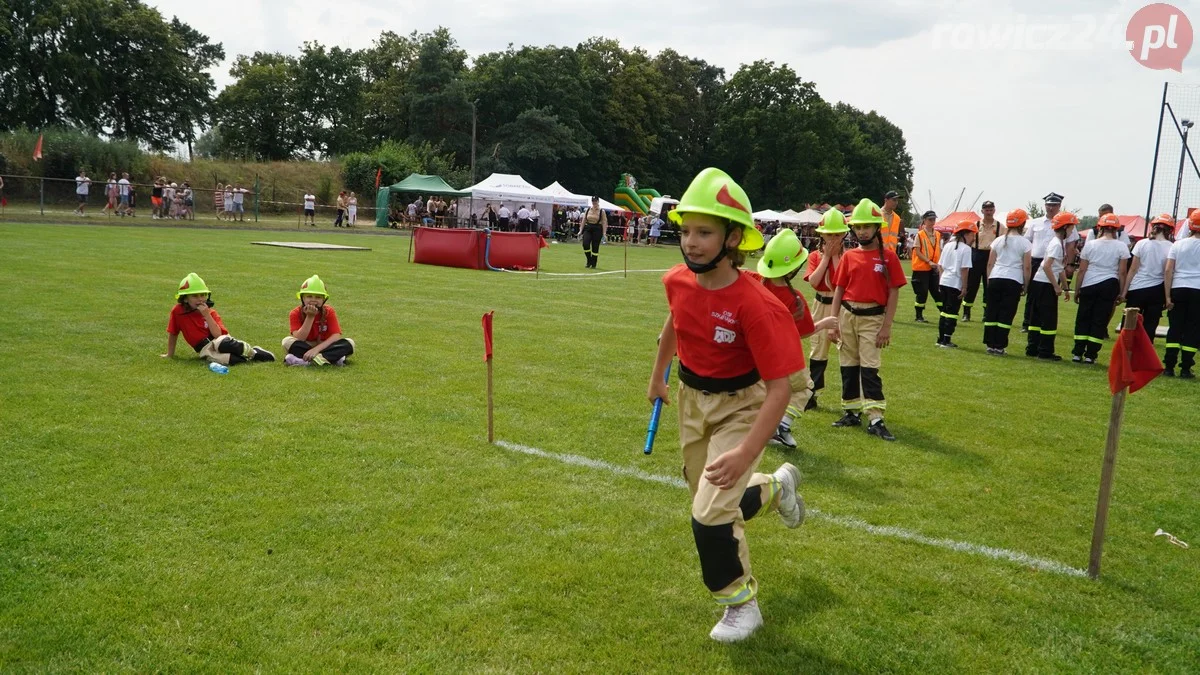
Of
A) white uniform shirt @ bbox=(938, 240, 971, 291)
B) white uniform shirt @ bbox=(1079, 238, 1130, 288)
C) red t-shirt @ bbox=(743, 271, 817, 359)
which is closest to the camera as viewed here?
red t-shirt @ bbox=(743, 271, 817, 359)

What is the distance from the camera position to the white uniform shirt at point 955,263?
15.3 metres

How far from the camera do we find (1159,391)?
11.2 metres

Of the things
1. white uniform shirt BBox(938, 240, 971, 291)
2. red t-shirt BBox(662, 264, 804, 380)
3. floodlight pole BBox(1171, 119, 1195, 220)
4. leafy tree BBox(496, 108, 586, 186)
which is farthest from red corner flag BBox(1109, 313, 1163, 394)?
leafy tree BBox(496, 108, 586, 186)

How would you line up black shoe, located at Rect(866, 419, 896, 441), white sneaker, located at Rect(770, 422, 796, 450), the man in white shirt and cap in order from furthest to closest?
the man in white shirt and cap
black shoe, located at Rect(866, 419, 896, 441)
white sneaker, located at Rect(770, 422, 796, 450)

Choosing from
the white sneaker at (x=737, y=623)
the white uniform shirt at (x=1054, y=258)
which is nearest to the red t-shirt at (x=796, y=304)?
the white sneaker at (x=737, y=623)

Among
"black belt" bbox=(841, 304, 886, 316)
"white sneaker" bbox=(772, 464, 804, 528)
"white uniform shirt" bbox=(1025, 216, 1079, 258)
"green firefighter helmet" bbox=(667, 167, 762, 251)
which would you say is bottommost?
"white sneaker" bbox=(772, 464, 804, 528)

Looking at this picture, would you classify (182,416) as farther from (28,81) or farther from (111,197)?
(28,81)

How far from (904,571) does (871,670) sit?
3.80 ft

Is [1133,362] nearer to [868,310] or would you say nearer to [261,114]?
[868,310]

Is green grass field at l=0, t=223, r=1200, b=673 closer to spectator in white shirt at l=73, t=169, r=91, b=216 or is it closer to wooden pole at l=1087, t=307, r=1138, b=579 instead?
wooden pole at l=1087, t=307, r=1138, b=579

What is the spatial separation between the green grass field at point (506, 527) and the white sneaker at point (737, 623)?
0.06m

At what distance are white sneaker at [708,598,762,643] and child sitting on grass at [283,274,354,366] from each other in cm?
644

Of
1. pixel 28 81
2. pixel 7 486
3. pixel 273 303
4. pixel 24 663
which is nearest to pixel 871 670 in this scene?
pixel 24 663

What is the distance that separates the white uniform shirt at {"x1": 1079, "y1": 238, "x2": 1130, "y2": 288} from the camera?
1310 cm
